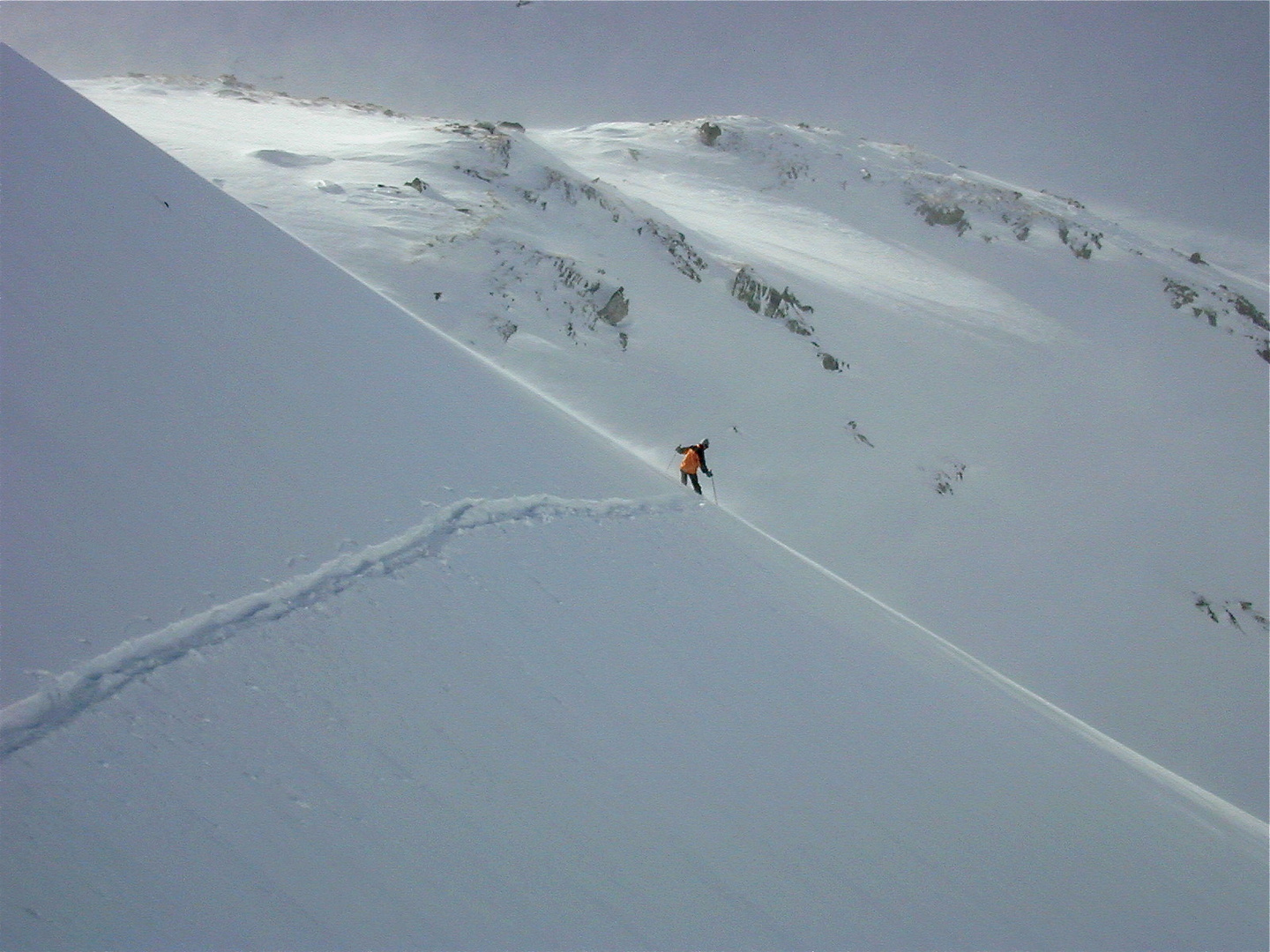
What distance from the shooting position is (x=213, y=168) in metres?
20.0

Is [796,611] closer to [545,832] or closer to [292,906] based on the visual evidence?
[545,832]

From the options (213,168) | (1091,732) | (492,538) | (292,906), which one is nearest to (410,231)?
(213,168)

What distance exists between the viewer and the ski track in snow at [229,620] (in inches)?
113

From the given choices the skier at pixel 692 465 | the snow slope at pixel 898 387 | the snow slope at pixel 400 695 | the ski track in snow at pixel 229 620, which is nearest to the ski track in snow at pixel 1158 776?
the snow slope at pixel 400 695

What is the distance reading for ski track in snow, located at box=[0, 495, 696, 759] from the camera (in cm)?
287

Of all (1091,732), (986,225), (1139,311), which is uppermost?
(986,225)

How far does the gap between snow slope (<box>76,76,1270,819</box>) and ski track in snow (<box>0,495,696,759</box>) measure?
22.8 feet

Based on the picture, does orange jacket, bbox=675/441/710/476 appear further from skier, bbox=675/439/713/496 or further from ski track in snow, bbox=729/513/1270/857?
ski track in snow, bbox=729/513/1270/857

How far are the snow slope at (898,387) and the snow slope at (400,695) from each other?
267 inches

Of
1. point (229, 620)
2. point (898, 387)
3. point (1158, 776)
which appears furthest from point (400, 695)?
point (898, 387)

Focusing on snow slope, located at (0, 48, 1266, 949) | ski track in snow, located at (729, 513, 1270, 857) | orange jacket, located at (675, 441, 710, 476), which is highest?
orange jacket, located at (675, 441, 710, 476)

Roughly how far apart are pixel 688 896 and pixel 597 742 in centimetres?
85

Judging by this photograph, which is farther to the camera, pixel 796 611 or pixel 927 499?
pixel 927 499

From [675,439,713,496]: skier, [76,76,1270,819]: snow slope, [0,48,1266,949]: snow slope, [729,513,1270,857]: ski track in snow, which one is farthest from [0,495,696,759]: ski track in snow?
[76,76,1270,819]: snow slope
